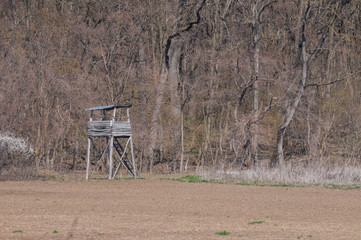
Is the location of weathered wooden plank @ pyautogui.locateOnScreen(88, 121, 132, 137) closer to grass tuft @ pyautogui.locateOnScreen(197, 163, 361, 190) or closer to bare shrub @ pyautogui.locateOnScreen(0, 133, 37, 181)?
bare shrub @ pyautogui.locateOnScreen(0, 133, 37, 181)

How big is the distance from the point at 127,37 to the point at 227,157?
11.4 meters

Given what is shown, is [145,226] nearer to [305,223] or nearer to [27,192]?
[305,223]

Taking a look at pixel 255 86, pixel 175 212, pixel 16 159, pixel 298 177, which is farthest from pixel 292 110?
pixel 175 212

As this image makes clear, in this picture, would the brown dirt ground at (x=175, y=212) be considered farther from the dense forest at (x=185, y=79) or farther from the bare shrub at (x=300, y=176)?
the dense forest at (x=185, y=79)

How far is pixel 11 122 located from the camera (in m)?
36.6

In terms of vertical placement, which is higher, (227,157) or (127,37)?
(127,37)

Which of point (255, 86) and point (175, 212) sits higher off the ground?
point (255, 86)

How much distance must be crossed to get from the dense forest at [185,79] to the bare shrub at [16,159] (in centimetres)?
221

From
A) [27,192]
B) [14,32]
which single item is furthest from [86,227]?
[14,32]

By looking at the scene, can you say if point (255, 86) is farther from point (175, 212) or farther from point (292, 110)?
point (175, 212)

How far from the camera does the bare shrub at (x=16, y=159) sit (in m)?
32.6

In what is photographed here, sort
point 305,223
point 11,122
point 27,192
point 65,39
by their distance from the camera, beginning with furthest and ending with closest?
point 65,39 < point 11,122 < point 27,192 < point 305,223

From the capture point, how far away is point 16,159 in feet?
117

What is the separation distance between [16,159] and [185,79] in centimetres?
1503
